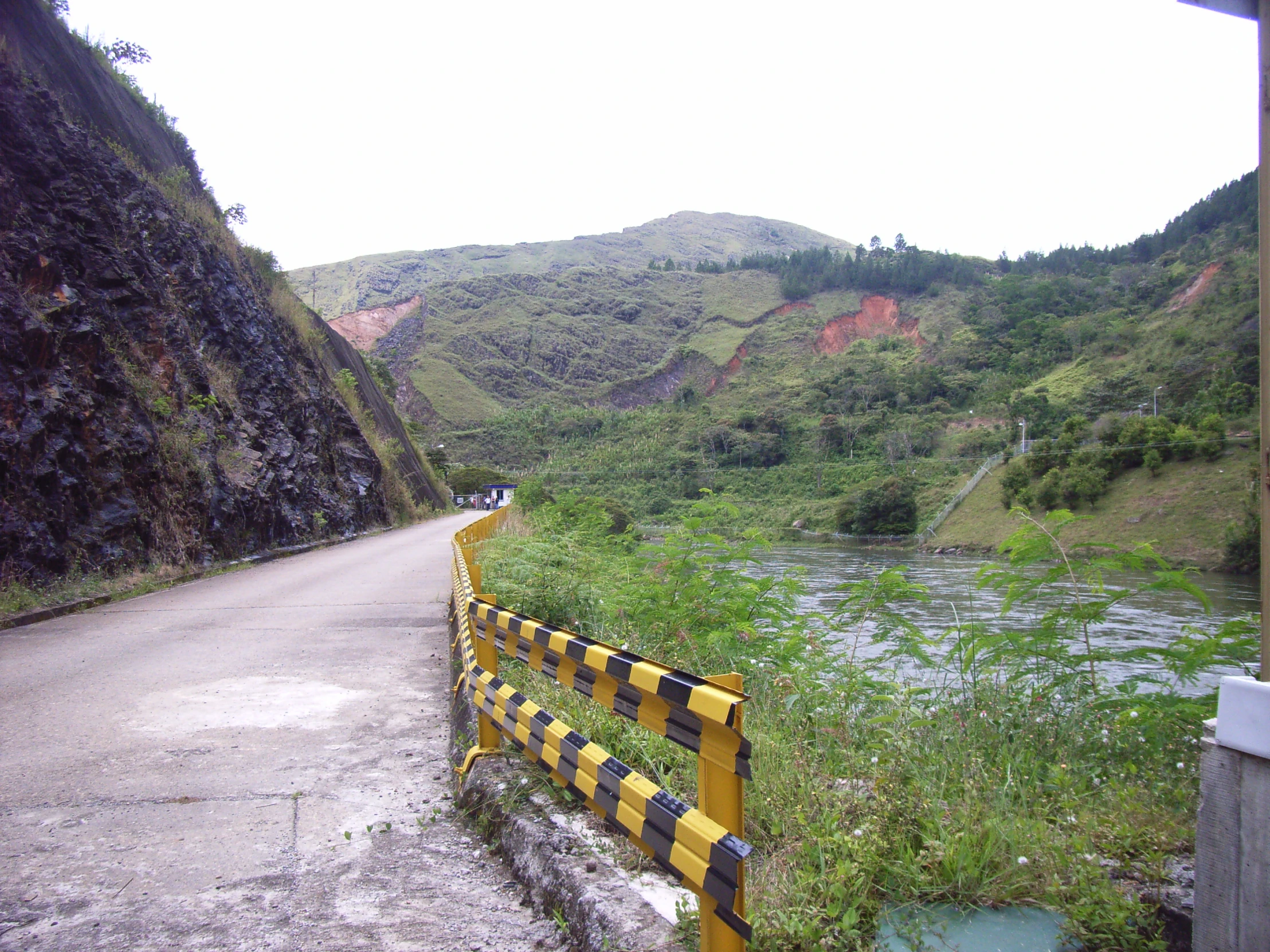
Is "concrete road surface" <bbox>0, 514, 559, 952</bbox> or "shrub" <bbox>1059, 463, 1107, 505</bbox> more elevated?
"concrete road surface" <bbox>0, 514, 559, 952</bbox>

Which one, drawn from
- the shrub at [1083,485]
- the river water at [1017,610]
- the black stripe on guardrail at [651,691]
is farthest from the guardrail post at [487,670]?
the shrub at [1083,485]

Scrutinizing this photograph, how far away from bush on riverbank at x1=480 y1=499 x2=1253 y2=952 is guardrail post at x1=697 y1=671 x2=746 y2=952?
26cm

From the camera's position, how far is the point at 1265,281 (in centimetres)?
249

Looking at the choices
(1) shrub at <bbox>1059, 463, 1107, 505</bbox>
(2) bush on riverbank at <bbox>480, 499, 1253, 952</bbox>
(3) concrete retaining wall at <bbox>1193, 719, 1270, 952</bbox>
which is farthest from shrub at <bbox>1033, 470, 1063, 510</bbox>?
(3) concrete retaining wall at <bbox>1193, 719, 1270, 952</bbox>

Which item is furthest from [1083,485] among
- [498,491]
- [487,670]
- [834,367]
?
[834,367]

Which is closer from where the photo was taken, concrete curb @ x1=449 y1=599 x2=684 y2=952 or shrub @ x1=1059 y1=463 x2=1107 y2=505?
concrete curb @ x1=449 y1=599 x2=684 y2=952

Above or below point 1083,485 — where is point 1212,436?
above

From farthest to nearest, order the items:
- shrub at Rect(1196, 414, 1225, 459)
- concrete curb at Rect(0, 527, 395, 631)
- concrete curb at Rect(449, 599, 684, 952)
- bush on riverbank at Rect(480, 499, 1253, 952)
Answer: shrub at Rect(1196, 414, 1225, 459) → concrete curb at Rect(0, 527, 395, 631) → bush on riverbank at Rect(480, 499, 1253, 952) → concrete curb at Rect(449, 599, 684, 952)

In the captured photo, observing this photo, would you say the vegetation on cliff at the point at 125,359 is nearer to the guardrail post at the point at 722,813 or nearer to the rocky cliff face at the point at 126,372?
the rocky cliff face at the point at 126,372

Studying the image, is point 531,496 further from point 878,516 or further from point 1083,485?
point 878,516

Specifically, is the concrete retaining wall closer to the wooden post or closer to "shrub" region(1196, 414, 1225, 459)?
the wooden post

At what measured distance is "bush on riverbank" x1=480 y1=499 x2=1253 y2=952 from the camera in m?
2.99

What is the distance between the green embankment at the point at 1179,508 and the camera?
2734cm

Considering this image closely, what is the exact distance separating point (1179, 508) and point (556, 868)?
33.7 meters
